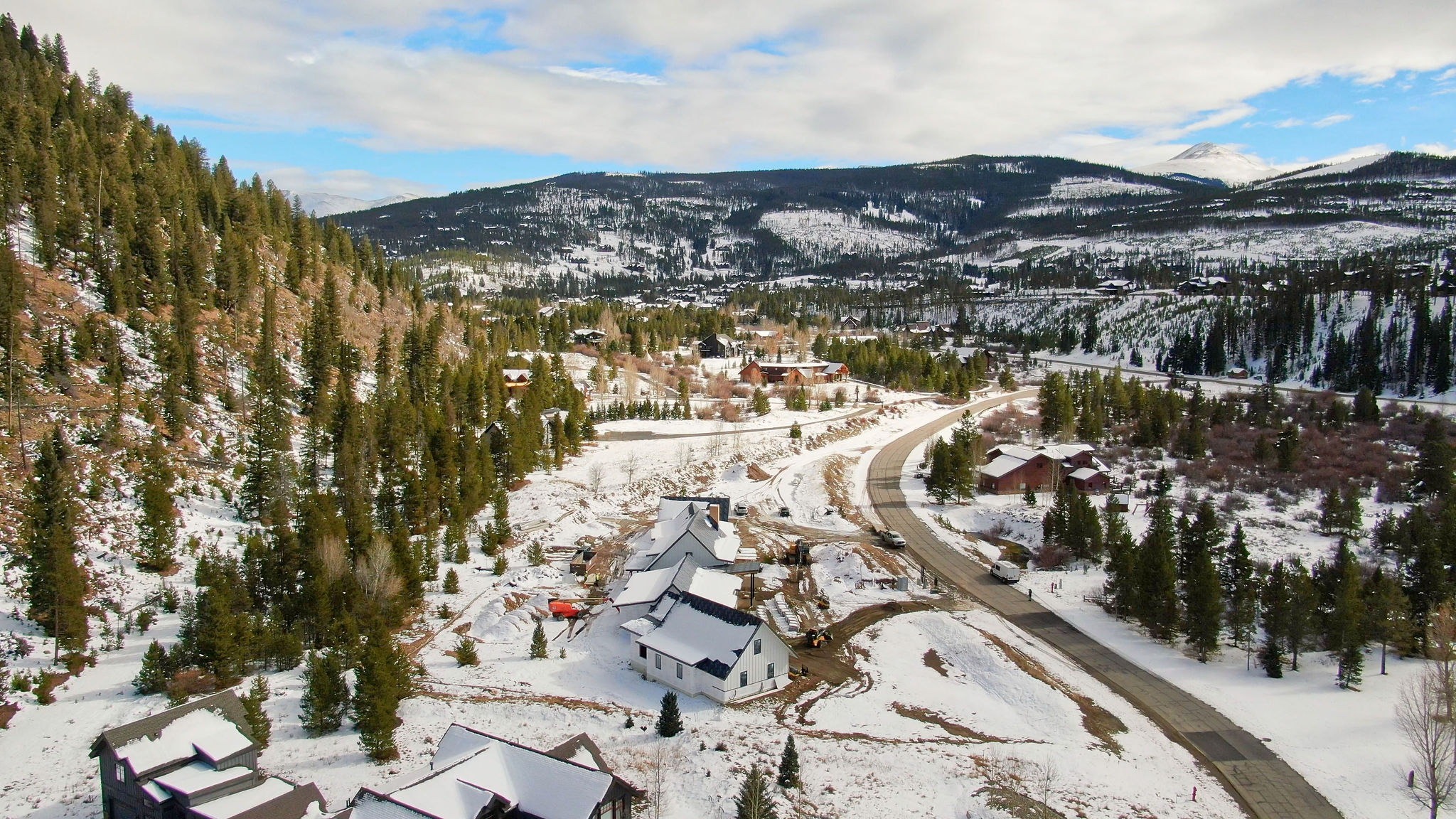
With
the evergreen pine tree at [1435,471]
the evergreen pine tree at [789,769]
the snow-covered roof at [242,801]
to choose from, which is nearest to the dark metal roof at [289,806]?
the snow-covered roof at [242,801]

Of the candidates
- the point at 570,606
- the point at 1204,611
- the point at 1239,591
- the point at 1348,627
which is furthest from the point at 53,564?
the point at 1348,627

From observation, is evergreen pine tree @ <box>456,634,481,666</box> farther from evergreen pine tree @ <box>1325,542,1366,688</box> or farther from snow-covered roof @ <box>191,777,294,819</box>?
evergreen pine tree @ <box>1325,542,1366,688</box>

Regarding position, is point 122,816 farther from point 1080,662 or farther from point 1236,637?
point 1236,637

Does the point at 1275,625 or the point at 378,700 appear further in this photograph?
the point at 1275,625

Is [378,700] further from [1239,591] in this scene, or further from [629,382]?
[629,382]

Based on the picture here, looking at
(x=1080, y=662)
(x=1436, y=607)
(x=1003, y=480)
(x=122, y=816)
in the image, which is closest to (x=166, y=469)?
(x=122, y=816)

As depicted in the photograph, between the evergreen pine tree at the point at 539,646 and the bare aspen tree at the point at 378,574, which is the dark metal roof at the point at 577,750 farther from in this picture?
the bare aspen tree at the point at 378,574

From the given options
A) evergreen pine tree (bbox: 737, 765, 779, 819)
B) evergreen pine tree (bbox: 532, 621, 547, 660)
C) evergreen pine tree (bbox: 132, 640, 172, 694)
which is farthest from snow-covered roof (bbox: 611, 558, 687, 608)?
evergreen pine tree (bbox: 132, 640, 172, 694)
